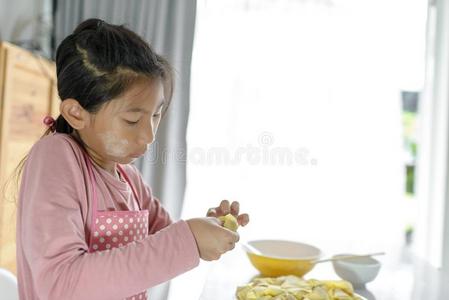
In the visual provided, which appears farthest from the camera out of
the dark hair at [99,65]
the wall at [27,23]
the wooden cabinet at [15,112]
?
the wall at [27,23]

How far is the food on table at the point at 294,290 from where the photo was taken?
2.35ft

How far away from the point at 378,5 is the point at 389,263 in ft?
4.43

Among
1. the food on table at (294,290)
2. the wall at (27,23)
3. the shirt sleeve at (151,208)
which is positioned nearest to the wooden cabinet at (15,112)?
the wall at (27,23)

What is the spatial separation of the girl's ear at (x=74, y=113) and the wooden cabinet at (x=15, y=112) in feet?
2.31

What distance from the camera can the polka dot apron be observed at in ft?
2.39

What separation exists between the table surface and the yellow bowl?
0.17 ft

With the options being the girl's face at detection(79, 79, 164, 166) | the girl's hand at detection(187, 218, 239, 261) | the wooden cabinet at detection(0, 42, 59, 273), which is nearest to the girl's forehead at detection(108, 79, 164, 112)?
the girl's face at detection(79, 79, 164, 166)

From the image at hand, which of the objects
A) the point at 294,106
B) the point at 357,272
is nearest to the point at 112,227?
the point at 357,272

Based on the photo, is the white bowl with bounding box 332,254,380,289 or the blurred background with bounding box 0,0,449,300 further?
the blurred background with bounding box 0,0,449,300

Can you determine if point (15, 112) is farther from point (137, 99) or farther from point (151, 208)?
point (137, 99)

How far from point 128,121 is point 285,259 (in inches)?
17.6

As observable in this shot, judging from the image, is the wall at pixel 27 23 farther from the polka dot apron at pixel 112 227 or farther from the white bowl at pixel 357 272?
the white bowl at pixel 357 272

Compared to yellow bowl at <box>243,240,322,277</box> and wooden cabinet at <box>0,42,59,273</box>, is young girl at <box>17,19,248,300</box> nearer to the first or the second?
yellow bowl at <box>243,240,322,277</box>

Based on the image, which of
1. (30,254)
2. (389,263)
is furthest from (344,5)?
(30,254)
